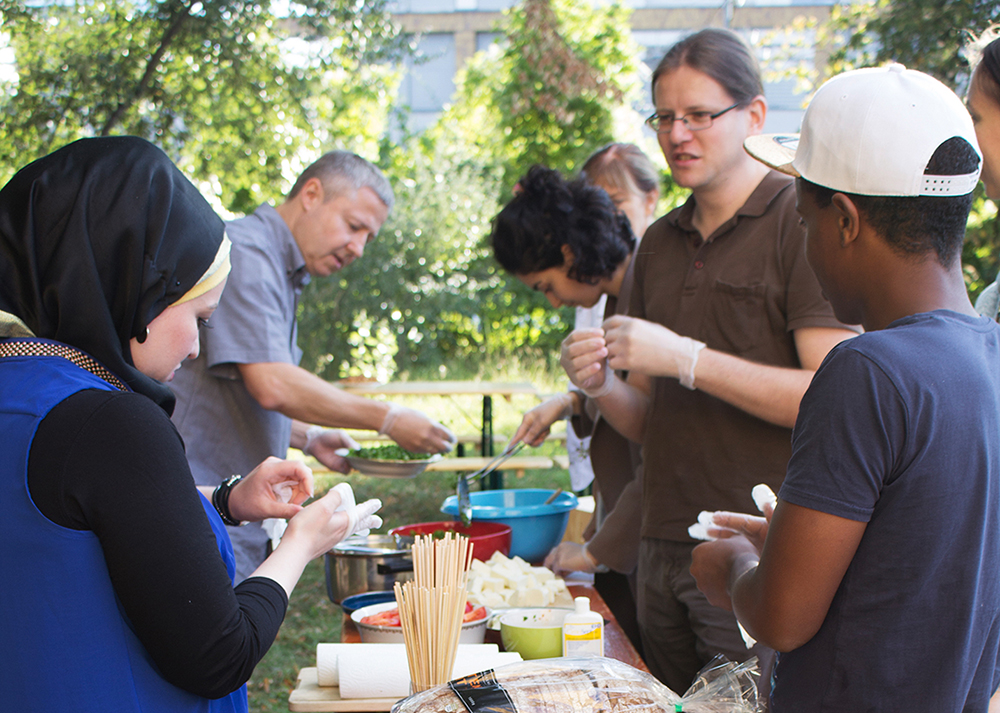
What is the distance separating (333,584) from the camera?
7.25 ft

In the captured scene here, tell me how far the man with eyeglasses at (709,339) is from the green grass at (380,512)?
177cm

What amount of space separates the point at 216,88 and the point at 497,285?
4738 mm

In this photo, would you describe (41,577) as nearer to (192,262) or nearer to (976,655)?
(192,262)

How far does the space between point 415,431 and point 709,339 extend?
135cm

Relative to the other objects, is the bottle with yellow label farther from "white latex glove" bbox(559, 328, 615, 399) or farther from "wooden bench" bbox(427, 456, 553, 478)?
"wooden bench" bbox(427, 456, 553, 478)

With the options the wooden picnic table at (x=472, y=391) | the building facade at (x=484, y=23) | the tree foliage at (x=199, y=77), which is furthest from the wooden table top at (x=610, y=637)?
the building facade at (x=484, y=23)

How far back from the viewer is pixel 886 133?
1.10m

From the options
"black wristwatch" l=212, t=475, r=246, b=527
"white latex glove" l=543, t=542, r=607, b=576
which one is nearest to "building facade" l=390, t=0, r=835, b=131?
"white latex glove" l=543, t=542, r=607, b=576

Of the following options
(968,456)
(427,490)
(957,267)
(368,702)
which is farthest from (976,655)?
(427,490)

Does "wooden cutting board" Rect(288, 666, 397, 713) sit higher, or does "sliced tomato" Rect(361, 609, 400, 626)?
"sliced tomato" Rect(361, 609, 400, 626)

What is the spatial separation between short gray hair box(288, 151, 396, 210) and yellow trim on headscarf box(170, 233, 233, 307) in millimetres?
1929

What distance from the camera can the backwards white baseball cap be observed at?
1.09 meters

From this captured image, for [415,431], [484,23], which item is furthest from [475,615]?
[484,23]

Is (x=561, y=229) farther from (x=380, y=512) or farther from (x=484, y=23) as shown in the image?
(x=484, y=23)
